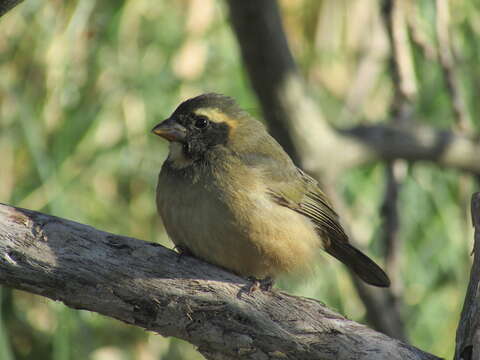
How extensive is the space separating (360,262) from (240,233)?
110cm

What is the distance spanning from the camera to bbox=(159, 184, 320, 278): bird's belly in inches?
158

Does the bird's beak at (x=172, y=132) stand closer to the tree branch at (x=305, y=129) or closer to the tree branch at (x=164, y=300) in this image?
the tree branch at (x=164, y=300)

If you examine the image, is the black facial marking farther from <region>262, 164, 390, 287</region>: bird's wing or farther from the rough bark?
the rough bark

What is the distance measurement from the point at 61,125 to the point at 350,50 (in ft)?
9.58

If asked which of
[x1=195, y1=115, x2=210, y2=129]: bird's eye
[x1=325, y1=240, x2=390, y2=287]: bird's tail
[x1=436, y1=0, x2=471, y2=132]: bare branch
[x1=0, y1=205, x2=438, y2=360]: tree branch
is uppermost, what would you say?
[x1=436, y1=0, x2=471, y2=132]: bare branch

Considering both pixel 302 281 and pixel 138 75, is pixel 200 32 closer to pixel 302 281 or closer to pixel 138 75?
pixel 138 75

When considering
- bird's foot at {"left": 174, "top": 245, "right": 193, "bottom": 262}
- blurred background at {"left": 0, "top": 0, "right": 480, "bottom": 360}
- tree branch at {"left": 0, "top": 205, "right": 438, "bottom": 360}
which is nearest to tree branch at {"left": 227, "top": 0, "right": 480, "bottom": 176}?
blurred background at {"left": 0, "top": 0, "right": 480, "bottom": 360}

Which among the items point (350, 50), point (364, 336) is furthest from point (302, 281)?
point (350, 50)

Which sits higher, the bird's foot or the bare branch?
the bare branch

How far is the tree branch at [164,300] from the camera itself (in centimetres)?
343

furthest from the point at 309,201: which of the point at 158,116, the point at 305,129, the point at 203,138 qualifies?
the point at 158,116

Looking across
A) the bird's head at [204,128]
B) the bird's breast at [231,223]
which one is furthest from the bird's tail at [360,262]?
the bird's head at [204,128]

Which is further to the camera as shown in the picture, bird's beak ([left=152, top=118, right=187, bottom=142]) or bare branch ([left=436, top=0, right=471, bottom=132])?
bare branch ([left=436, top=0, right=471, bottom=132])

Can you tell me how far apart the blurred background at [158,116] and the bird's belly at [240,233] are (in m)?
1.57
